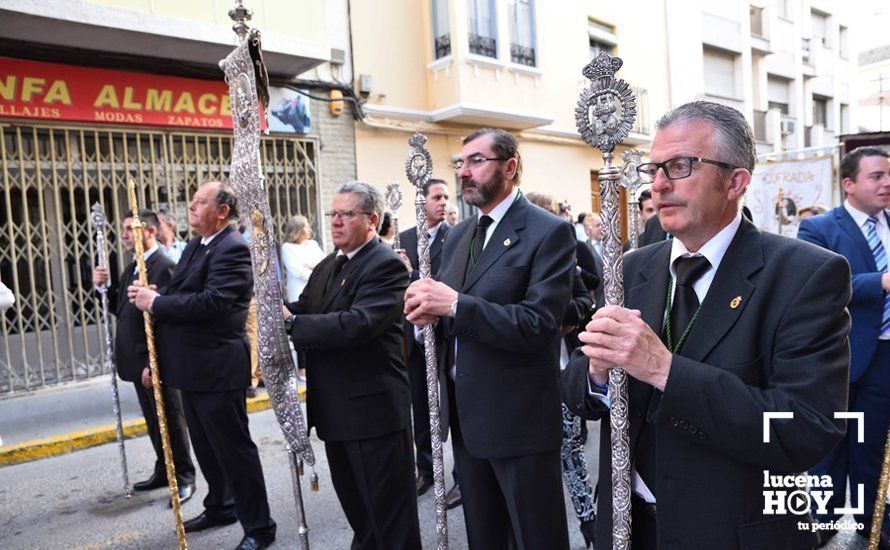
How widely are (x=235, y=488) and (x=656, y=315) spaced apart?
2.89m

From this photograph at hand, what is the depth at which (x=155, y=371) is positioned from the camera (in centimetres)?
353

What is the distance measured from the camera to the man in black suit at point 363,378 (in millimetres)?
3184

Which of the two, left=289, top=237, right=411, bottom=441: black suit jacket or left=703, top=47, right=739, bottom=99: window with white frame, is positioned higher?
left=703, top=47, right=739, bottom=99: window with white frame

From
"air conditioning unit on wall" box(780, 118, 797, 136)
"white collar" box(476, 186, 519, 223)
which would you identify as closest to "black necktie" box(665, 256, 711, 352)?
"white collar" box(476, 186, 519, 223)

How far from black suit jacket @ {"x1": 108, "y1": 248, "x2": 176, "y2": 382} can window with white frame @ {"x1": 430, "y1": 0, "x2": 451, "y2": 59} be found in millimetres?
7564

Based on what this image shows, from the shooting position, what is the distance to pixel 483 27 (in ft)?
37.8

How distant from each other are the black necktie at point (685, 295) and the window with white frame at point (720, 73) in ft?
59.2

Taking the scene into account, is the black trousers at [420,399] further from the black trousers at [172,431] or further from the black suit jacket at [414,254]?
the black trousers at [172,431]

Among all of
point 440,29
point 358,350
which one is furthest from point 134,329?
point 440,29

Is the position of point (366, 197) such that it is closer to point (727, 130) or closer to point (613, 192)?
point (613, 192)

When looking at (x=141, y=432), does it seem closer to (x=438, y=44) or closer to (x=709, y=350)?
(x=709, y=350)

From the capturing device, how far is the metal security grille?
7.27m

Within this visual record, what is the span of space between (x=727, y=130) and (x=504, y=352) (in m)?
1.40

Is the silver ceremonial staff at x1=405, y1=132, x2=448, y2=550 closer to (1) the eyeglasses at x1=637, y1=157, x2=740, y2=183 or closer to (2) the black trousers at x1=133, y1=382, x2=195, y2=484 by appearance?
(1) the eyeglasses at x1=637, y1=157, x2=740, y2=183
